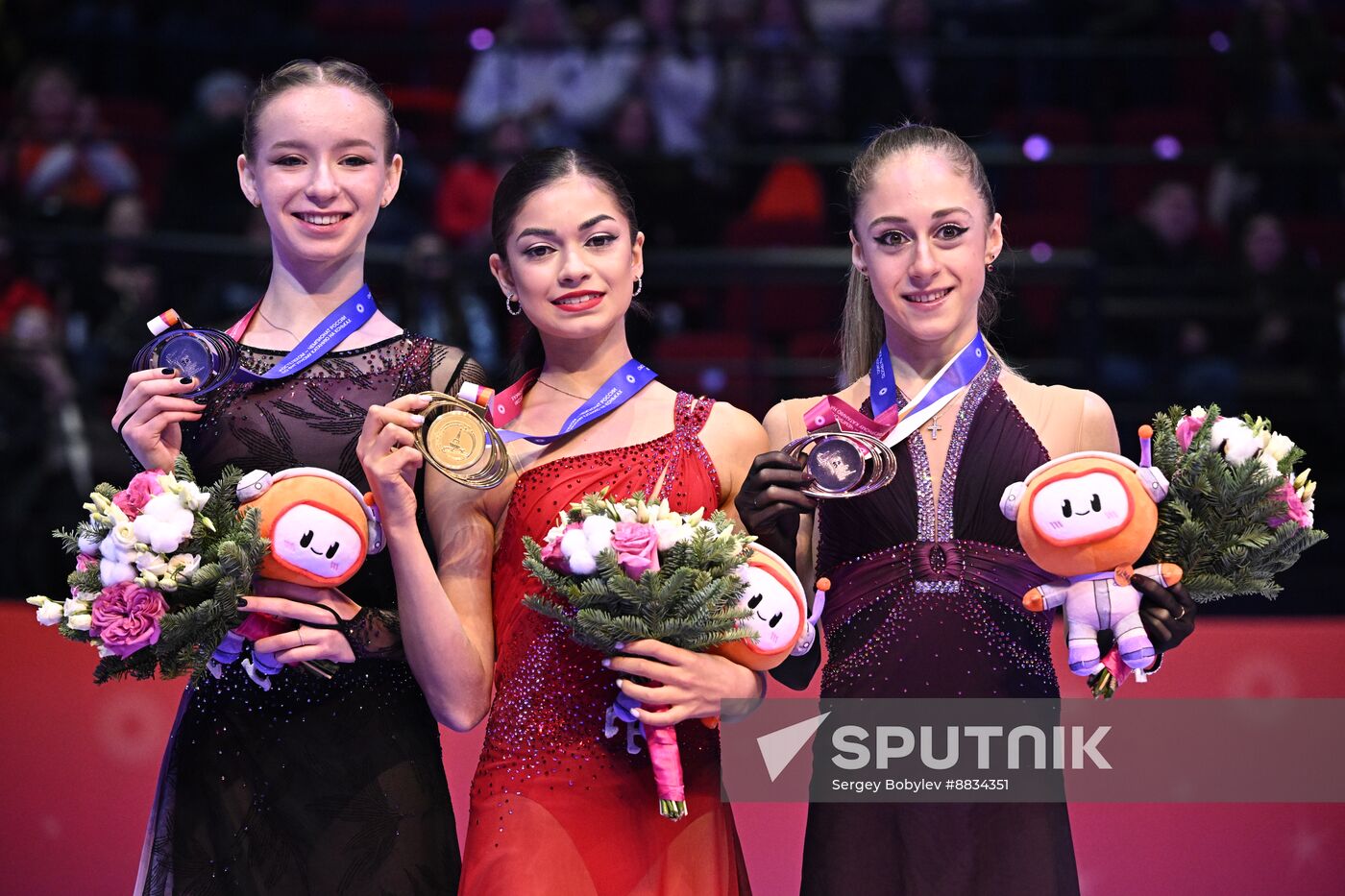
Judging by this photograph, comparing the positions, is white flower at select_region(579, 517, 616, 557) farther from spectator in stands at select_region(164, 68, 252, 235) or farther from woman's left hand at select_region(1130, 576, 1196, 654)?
spectator in stands at select_region(164, 68, 252, 235)

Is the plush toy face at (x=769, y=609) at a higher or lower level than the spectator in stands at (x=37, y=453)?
lower

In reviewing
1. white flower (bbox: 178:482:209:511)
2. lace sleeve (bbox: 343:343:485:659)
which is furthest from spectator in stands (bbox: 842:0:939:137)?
white flower (bbox: 178:482:209:511)

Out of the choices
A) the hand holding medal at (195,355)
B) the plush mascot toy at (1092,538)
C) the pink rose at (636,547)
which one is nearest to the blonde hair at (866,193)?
the plush mascot toy at (1092,538)

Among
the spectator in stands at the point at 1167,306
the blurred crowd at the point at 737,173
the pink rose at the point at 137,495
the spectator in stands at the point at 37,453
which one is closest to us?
the pink rose at the point at 137,495

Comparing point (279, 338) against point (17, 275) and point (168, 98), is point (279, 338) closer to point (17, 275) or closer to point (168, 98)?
point (17, 275)

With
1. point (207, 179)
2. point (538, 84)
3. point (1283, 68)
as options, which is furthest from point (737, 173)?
point (1283, 68)

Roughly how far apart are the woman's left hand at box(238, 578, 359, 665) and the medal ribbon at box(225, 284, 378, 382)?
14.9 inches

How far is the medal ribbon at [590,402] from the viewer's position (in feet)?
8.64

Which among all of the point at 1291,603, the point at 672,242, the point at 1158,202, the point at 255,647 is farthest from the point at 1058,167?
the point at 255,647

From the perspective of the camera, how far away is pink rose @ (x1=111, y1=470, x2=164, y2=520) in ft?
7.77

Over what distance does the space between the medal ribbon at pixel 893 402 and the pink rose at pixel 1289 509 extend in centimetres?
54

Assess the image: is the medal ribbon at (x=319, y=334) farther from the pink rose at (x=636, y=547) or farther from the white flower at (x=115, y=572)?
the pink rose at (x=636, y=547)

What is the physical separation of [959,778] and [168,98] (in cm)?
675

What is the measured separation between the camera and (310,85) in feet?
8.77
